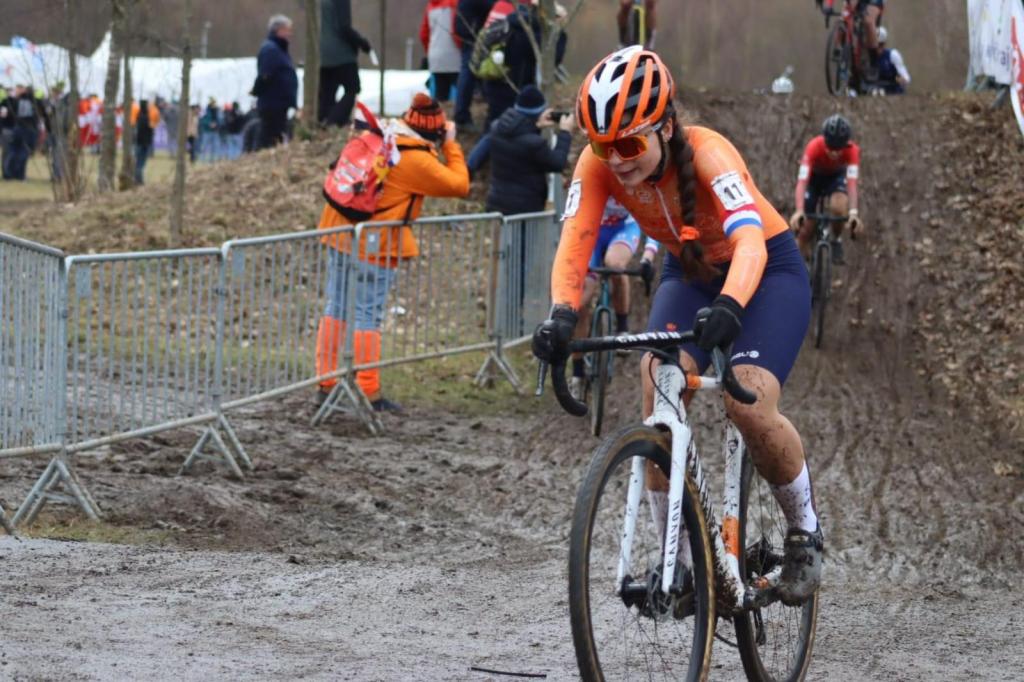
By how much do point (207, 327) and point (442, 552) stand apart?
228cm

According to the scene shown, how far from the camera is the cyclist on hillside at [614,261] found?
11516 mm

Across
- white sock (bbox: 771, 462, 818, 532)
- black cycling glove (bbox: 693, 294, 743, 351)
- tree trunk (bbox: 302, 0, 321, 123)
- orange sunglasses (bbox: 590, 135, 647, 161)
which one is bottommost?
white sock (bbox: 771, 462, 818, 532)

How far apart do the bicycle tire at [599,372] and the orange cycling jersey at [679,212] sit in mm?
5383

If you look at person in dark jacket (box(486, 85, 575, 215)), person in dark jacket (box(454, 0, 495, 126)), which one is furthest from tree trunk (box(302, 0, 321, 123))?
person in dark jacket (box(486, 85, 575, 215))

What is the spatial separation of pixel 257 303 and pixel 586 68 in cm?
1320

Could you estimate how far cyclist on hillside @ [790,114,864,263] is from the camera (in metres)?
14.5

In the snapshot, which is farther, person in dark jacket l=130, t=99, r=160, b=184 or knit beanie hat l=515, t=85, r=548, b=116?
person in dark jacket l=130, t=99, r=160, b=184

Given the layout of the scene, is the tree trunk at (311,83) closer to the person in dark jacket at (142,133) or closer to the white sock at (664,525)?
the person in dark jacket at (142,133)

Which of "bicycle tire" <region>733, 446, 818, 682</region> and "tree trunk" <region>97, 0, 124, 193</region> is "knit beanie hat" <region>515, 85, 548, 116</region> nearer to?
"tree trunk" <region>97, 0, 124, 193</region>

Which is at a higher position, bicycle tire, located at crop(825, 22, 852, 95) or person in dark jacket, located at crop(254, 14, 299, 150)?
bicycle tire, located at crop(825, 22, 852, 95)

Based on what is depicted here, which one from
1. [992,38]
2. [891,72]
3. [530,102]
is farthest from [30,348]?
[891,72]

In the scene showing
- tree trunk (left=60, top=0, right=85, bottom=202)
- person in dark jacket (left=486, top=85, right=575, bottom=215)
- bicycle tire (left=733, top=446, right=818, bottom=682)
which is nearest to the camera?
bicycle tire (left=733, top=446, right=818, bottom=682)

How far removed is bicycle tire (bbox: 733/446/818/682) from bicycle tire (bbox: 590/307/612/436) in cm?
508

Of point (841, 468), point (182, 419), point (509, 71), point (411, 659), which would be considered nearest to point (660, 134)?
point (411, 659)
